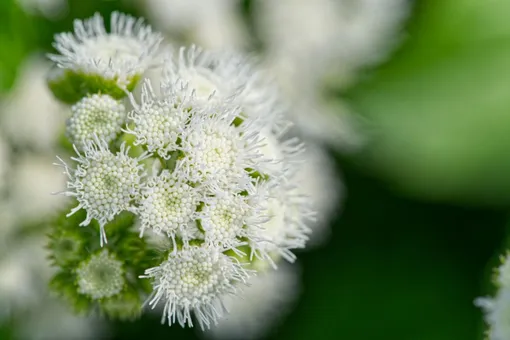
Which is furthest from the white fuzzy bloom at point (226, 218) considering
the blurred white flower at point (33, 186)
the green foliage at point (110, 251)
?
the blurred white flower at point (33, 186)

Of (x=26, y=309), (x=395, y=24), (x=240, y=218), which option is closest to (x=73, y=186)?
(x=240, y=218)

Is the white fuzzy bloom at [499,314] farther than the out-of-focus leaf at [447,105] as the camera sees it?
No

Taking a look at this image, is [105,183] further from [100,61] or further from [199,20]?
[199,20]

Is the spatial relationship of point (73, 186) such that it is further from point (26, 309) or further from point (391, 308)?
point (391, 308)

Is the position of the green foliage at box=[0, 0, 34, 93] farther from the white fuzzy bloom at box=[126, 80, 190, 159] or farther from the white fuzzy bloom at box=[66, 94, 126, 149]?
the white fuzzy bloom at box=[126, 80, 190, 159]

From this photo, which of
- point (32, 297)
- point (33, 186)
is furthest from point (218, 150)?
point (32, 297)

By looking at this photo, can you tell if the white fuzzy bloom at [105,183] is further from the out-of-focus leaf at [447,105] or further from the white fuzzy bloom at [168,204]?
the out-of-focus leaf at [447,105]

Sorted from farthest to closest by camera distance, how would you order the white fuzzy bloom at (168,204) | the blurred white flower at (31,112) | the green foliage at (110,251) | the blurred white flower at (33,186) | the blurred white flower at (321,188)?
1. the blurred white flower at (321,188)
2. the blurred white flower at (31,112)
3. the blurred white flower at (33,186)
4. the green foliage at (110,251)
5. the white fuzzy bloom at (168,204)

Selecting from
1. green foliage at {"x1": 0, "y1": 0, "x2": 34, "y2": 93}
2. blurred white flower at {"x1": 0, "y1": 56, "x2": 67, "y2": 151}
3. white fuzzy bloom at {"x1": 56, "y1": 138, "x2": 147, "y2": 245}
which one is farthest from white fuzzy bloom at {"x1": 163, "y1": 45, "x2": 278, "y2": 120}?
green foliage at {"x1": 0, "y1": 0, "x2": 34, "y2": 93}
